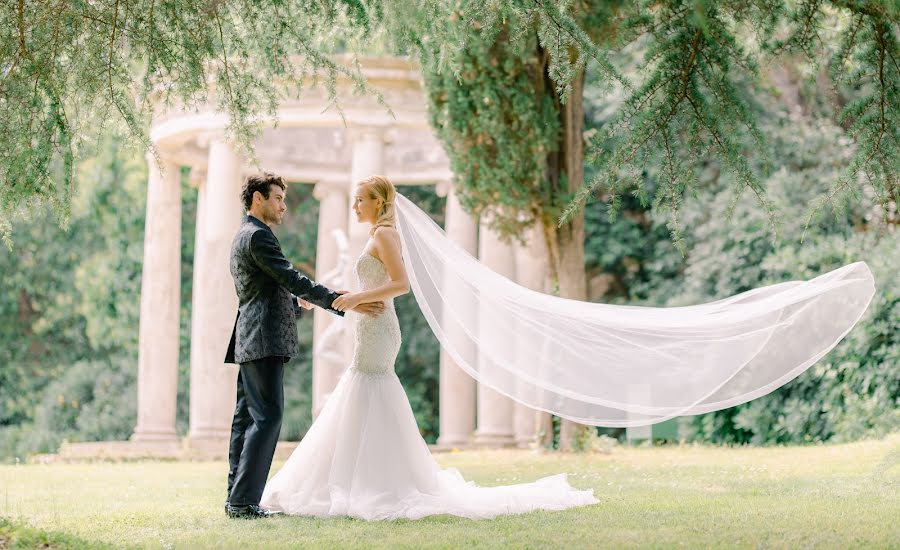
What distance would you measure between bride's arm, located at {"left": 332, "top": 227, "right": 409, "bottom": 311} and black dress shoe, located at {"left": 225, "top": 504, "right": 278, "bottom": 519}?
190cm

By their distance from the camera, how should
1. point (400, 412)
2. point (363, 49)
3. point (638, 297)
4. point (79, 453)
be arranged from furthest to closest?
point (638, 297)
point (79, 453)
point (363, 49)
point (400, 412)

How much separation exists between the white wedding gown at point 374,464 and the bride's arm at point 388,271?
6.6 inches

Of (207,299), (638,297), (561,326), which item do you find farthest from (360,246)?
(561,326)

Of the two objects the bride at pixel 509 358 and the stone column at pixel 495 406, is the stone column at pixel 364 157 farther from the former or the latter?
the bride at pixel 509 358

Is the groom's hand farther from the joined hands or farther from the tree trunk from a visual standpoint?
the tree trunk

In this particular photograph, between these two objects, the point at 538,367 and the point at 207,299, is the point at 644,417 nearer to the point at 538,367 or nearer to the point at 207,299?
the point at 538,367

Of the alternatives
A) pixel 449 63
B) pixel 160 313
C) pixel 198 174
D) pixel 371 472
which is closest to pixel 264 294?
pixel 371 472

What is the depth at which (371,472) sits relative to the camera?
30.2ft

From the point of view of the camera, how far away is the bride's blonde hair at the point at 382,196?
9.76m

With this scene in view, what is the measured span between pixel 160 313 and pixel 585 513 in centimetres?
1661

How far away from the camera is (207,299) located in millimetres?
22734

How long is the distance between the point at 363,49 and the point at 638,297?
18.6m

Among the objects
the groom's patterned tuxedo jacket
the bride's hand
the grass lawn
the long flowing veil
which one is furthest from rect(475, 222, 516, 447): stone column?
the groom's patterned tuxedo jacket

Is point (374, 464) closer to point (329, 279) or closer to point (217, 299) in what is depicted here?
point (217, 299)
